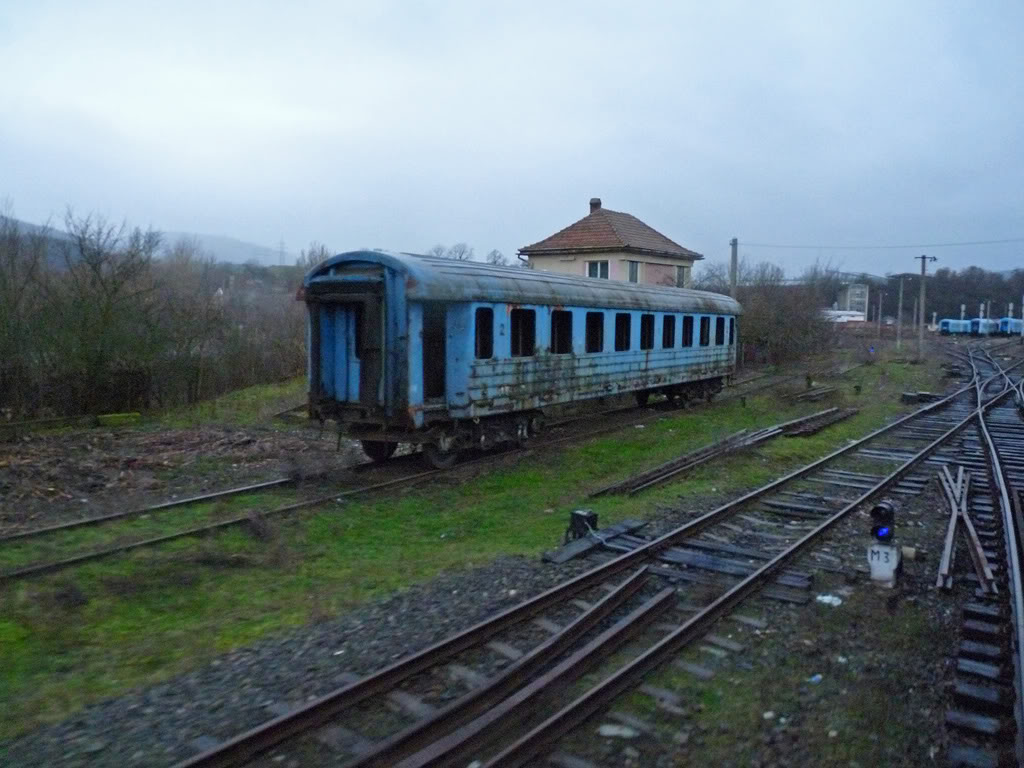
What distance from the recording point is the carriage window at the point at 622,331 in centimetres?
1638

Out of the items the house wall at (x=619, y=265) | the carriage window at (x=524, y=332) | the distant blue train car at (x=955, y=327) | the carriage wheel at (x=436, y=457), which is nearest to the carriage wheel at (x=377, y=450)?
the carriage wheel at (x=436, y=457)

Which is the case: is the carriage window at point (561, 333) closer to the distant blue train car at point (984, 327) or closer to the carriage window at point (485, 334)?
the carriage window at point (485, 334)

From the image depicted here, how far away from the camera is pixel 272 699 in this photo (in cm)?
492

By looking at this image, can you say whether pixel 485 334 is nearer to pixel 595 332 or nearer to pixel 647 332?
pixel 595 332

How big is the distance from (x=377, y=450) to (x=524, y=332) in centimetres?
315

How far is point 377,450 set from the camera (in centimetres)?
1285

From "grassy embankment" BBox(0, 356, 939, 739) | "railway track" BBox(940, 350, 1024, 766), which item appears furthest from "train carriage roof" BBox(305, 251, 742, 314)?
"railway track" BBox(940, 350, 1024, 766)

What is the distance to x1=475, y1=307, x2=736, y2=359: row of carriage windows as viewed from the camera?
41.0 feet

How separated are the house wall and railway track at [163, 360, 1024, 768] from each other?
22.9 meters

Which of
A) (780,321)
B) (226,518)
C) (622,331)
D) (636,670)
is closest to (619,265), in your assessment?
(780,321)

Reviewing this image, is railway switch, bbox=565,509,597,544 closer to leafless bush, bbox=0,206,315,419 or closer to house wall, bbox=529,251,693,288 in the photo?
leafless bush, bbox=0,206,315,419

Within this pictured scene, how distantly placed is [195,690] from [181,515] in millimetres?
4925

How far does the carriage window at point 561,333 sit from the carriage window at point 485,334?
210cm

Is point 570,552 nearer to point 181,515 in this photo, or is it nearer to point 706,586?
point 706,586
